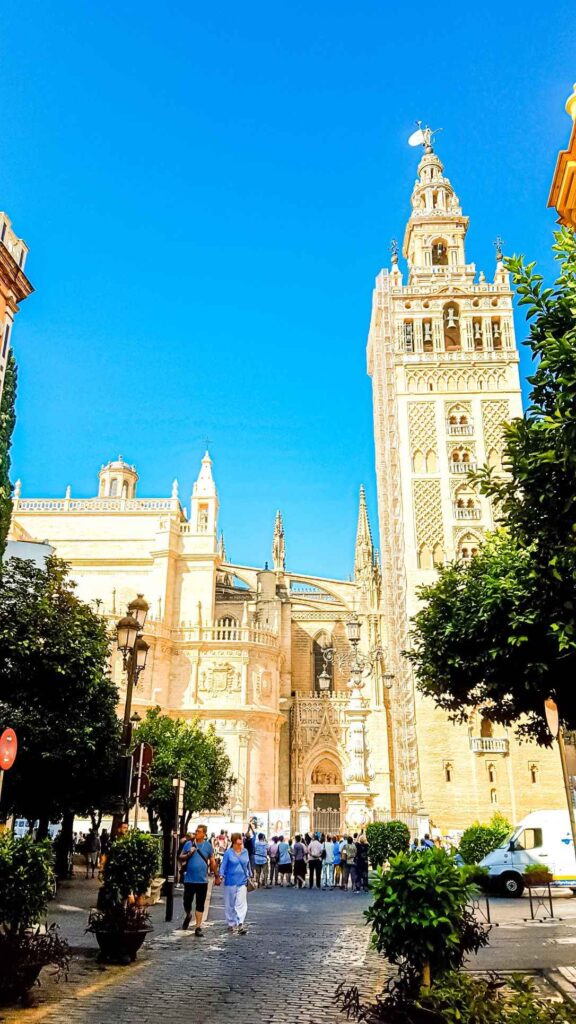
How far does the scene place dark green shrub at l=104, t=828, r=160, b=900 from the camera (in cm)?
916

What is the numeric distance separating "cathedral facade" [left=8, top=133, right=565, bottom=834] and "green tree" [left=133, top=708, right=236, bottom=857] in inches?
289

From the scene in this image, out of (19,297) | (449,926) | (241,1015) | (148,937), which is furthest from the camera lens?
(19,297)

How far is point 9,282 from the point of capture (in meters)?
16.2

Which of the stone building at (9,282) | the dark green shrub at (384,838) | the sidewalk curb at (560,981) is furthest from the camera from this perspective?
the dark green shrub at (384,838)

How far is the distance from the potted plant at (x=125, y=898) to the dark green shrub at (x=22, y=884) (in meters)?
2.10

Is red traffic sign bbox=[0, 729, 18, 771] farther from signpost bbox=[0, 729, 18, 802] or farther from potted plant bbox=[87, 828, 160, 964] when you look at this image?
potted plant bbox=[87, 828, 160, 964]

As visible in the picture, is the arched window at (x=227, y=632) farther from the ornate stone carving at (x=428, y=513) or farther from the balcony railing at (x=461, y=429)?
the balcony railing at (x=461, y=429)

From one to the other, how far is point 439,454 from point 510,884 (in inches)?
856

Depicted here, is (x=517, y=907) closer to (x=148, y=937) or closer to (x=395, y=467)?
(x=148, y=937)

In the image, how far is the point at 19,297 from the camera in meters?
16.8

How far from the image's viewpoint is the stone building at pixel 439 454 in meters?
31.9

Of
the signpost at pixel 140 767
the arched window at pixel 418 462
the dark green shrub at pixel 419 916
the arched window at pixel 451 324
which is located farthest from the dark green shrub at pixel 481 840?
the arched window at pixel 451 324

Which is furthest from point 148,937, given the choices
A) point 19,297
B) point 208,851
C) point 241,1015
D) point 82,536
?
point 82,536

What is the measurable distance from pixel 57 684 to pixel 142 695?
22.5 metres
